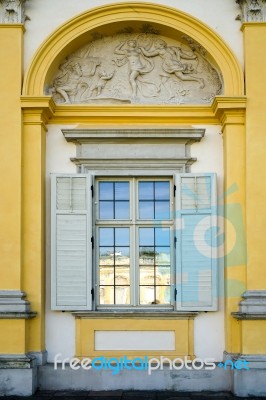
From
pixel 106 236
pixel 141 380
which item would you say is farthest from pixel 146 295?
pixel 141 380

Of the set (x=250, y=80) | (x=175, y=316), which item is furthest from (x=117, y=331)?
(x=250, y=80)

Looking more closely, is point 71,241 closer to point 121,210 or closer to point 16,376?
point 121,210

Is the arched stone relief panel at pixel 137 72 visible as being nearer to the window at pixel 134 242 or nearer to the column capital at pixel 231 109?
the column capital at pixel 231 109

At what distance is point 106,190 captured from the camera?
414 inches

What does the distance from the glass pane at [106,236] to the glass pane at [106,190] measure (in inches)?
18.4

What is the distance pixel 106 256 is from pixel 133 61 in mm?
2888

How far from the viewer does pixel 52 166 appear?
10.4m

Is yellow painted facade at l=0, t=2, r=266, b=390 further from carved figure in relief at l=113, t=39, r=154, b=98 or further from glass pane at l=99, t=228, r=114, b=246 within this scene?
glass pane at l=99, t=228, r=114, b=246

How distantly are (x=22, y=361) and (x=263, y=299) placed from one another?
3.33m

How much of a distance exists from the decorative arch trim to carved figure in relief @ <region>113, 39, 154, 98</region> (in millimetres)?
476

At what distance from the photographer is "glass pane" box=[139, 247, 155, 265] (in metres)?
10.4

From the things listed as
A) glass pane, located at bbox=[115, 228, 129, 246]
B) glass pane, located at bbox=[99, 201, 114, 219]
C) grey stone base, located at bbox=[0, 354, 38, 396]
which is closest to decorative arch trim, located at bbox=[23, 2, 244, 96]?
glass pane, located at bbox=[99, 201, 114, 219]

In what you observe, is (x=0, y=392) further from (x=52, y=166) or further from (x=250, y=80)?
(x=250, y=80)

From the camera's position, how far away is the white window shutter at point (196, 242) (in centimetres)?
1003
